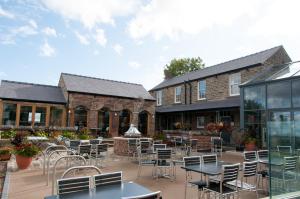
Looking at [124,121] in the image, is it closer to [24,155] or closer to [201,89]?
[201,89]

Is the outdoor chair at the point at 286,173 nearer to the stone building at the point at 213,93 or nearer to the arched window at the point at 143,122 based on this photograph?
the stone building at the point at 213,93

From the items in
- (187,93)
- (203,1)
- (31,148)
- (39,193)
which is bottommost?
(39,193)

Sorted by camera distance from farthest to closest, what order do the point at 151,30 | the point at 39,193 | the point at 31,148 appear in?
1. the point at 151,30
2. the point at 31,148
3. the point at 39,193

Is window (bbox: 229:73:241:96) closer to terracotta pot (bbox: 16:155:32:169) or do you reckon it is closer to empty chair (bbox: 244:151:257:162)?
empty chair (bbox: 244:151:257:162)

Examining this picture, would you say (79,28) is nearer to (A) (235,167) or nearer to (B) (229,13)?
(B) (229,13)

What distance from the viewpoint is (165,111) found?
2373 centimetres

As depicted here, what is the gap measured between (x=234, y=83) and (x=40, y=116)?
1461cm

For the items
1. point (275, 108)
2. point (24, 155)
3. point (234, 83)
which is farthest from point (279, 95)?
point (24, 155)

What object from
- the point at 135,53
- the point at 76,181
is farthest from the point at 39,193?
the point at 135,53

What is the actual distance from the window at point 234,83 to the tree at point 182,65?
22.6m

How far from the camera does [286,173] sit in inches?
185

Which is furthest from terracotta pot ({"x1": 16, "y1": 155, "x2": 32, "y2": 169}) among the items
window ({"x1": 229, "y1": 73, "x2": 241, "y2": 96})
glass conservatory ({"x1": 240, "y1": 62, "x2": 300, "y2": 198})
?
window ({"x1": 229, "y1": 73, "x2": 241, "y2": 96})

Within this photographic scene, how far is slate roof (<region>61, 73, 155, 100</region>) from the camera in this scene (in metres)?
19.8

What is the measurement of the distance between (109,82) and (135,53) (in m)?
8.10
